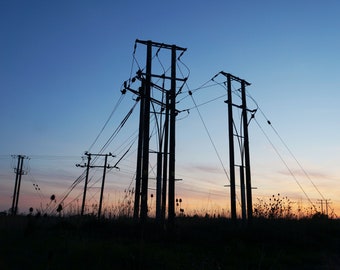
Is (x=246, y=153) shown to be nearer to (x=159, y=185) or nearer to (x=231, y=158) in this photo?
(x=231, y=158)

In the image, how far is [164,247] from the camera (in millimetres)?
11289

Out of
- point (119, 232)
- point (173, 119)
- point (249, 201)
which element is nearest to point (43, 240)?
point (119, 232)

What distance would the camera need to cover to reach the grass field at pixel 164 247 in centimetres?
875

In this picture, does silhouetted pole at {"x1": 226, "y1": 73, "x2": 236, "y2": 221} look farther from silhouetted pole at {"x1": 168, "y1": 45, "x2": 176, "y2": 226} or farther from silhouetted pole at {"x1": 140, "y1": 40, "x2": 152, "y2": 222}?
silhouetted pole at {"x1": 140, "y1": 40, "x2": 152, "y2": 222}

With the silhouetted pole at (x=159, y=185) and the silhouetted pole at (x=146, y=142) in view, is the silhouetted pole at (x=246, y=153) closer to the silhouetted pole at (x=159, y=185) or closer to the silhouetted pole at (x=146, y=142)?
the silhouetted pole at (x=159, y=185)

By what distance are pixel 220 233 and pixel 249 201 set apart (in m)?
3.98

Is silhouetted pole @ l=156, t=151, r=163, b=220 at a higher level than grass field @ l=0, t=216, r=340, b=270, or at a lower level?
higher

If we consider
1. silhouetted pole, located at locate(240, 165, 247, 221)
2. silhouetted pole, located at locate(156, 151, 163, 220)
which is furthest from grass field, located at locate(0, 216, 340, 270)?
silhouetted pole, located at locate(240, 165, 247, 221)

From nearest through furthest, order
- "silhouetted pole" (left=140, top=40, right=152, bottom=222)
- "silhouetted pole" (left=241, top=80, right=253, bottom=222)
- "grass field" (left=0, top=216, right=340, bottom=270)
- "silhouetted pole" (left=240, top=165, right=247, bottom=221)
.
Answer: "grass field" (left=0, top=216, right=340, bottom=270) → "silhouetted pole" (left=140, top=40, right=152, bottom=222) → "silhouetted pole" (left=240, top=165, right=247, bottom=221) → "silhouetted pole" (left=241, top=80, right=253, bottom=222)

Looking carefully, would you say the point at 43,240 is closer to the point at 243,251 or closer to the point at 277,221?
the point at 243,251

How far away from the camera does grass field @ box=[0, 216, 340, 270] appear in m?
8.75

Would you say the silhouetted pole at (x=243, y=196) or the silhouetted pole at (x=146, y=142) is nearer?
the silhouetted pole at (x=146, y=142)

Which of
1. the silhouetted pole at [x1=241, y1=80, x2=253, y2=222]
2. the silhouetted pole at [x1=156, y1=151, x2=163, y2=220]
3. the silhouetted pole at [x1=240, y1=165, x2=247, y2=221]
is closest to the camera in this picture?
the silhouetted pole at [x1=156, y1=151, x2=163, y2=220]

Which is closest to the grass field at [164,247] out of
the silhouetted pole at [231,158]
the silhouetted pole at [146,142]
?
the silhouetted pole at [146,142]
